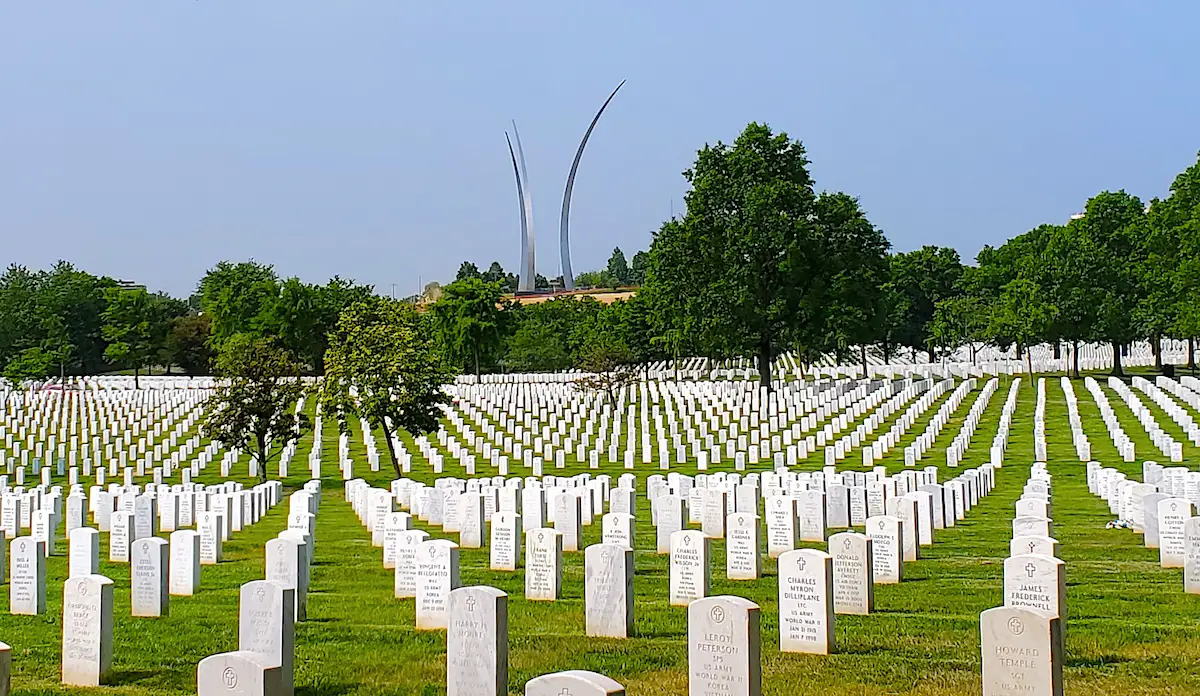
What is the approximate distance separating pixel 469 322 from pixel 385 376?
4746 cm

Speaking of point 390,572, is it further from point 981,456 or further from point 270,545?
point 981,456

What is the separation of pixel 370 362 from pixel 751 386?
27.6 meters

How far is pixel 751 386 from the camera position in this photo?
55656 millimetres

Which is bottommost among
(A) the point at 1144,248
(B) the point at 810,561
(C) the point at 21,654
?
(C) the point at 21,654

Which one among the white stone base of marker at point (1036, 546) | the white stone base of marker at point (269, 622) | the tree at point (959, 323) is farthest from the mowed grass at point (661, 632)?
the tree at point (959, 323)

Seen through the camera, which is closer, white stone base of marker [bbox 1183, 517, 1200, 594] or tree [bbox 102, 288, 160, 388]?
white stone base of marker [bbox 1183, 517, 1200, 594]

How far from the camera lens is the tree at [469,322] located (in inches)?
3073

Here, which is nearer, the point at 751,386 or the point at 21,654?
the point at 21,654

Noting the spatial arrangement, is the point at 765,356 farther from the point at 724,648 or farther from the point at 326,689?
the point at 724,648

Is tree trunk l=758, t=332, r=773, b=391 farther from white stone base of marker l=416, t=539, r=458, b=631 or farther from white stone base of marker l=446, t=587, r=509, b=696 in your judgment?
white stone base of marker l=446, t=587, r=509, b=696

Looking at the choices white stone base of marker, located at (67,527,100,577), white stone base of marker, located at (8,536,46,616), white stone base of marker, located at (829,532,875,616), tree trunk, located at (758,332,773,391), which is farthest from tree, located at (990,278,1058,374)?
white stone base of marker, located at (8,536,46,616)

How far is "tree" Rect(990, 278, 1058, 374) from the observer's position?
62.8 metres

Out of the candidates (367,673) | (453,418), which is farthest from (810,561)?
(453,418)

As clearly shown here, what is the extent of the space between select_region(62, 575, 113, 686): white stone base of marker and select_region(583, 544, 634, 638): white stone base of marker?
3.55 meters
